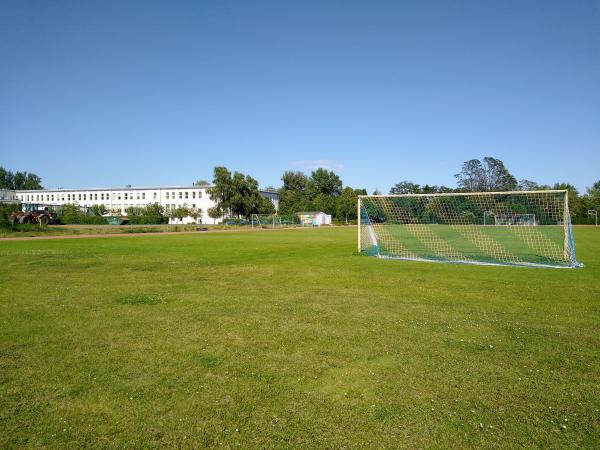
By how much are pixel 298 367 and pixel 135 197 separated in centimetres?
10650

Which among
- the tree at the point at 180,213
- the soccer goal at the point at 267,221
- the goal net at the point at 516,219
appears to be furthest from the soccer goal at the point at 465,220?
the tree at the point at 180,213

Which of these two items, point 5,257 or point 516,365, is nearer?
point 516,365

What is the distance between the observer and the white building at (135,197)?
98.1 meters

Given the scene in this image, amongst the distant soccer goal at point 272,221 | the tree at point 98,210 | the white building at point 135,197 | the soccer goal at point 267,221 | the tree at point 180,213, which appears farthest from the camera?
the white building at point 135,197

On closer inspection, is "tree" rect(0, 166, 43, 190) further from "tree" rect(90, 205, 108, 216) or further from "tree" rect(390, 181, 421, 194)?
"tree" rect(390, 181, 421, 194)

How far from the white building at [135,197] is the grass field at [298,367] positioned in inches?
3418

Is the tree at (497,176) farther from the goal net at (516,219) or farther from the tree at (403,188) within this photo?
the goal net at (516,219)

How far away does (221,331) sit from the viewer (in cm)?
721

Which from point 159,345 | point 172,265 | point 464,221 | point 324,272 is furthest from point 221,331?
point 464,221

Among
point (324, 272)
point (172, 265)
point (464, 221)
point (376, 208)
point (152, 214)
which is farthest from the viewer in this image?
point (152, 214)

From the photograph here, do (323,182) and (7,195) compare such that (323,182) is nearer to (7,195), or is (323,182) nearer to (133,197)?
(133,197)

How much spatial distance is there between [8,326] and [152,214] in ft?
263

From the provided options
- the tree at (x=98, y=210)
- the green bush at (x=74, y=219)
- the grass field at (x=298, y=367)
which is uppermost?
the tree at (x=98, y=210)

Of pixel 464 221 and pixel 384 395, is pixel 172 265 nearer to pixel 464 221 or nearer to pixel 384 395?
pixel 384 395
